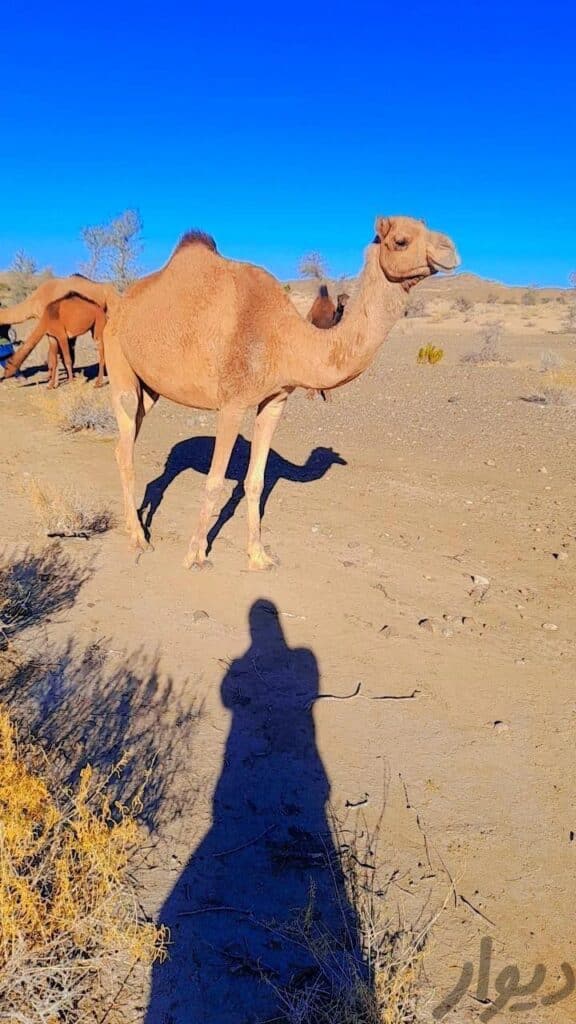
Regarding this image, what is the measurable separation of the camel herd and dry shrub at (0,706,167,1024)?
3061mm

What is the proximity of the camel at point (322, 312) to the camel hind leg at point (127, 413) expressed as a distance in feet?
6.16

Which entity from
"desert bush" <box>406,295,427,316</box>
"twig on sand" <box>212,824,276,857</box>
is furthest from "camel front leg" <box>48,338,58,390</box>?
"desert bush" <box>406,295,427,316</box>

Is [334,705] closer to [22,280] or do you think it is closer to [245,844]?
[245,844]

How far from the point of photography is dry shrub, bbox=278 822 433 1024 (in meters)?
2.09

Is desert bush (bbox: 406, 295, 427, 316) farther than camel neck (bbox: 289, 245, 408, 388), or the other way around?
desert bush (bbox: 406, 295, 427, 316)

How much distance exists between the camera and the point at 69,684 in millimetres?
3801

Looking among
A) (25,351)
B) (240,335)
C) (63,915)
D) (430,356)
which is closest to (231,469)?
(240,335)

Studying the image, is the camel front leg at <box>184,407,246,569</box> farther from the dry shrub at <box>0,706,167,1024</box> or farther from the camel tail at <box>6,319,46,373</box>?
the camel tail at <box>6,319,46,373</box>

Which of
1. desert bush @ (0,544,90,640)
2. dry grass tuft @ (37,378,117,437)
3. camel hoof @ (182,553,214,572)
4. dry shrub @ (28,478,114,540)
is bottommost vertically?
desert bush @ (0,544,90,640)

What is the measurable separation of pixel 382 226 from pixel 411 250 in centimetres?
29

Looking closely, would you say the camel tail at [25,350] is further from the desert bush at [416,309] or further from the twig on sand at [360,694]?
the desert bush at [416,309]

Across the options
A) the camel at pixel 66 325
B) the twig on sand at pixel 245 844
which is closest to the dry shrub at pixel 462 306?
the camel at pixel 66 325

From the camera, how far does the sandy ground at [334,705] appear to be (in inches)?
99.3

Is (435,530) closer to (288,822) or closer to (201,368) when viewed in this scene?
(201,368)
